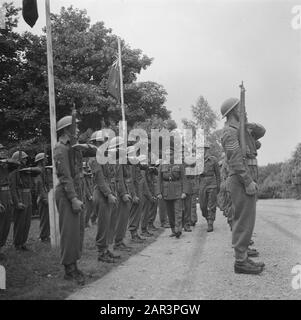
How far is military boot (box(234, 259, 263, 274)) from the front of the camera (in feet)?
20.3

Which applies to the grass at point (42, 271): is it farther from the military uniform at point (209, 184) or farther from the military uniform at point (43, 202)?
the military uniform at point (209, 184)

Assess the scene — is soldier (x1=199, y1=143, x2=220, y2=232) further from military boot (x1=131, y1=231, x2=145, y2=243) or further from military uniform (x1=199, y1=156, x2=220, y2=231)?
military boot (x1=131, y1=231, x2=145, y2=243)

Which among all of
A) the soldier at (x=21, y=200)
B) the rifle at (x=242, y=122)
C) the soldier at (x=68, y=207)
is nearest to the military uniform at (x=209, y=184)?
the soldier at (x=21, y=200)

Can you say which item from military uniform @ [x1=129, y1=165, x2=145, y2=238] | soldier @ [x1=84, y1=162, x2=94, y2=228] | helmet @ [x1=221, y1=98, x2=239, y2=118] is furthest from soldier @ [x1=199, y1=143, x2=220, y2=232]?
helmet @ [x1=221, y1=98, x2=239, y2=118]

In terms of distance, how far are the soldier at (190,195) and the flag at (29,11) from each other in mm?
5377

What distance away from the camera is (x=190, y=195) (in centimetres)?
1234

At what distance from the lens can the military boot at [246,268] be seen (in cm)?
619

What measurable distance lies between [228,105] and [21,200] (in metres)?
5.10

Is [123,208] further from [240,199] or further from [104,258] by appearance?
[240,199]

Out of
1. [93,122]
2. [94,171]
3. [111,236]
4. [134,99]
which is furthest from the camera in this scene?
[134,99]
